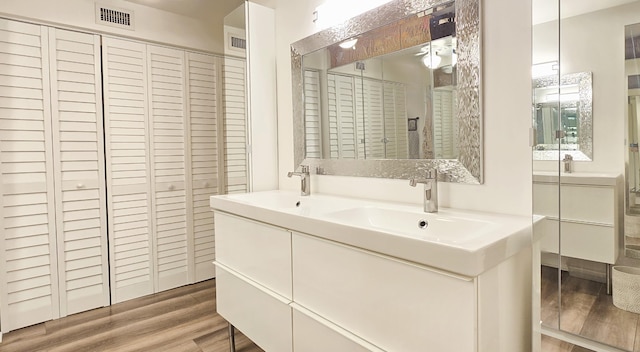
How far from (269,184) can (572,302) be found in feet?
5.78

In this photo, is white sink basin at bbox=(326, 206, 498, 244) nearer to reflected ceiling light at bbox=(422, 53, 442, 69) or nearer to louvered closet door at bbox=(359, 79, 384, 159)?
louvered closet door at bbox=(359, 79, 384, 159)

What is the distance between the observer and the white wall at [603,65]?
1004 millimetres

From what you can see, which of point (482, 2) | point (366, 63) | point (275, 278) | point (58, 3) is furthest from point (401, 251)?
point (58, 3)

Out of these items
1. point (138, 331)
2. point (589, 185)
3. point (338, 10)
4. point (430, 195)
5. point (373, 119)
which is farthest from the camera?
point (138, 331)

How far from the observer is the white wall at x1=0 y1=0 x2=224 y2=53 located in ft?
7.68

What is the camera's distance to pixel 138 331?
234cm

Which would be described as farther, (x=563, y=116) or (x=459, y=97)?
(x=459, y=97)

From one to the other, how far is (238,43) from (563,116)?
200 centimetres

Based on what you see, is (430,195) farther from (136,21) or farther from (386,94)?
(136,21)

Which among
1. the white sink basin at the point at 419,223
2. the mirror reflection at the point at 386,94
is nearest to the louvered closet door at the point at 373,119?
the mirror reflection at the point at 386,94

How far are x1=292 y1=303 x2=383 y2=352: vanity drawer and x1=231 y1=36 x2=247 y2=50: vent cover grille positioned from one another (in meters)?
1.69

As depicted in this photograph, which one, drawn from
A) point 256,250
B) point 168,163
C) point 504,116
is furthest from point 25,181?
point 504,116

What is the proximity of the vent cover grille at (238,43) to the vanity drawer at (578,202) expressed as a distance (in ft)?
6.24

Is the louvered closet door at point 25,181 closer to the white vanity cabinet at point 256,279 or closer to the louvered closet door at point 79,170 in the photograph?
the louvered closet door at point 79,170
